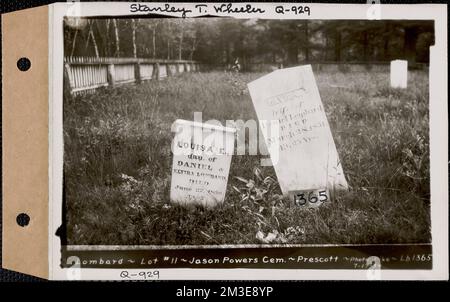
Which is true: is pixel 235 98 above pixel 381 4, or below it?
below

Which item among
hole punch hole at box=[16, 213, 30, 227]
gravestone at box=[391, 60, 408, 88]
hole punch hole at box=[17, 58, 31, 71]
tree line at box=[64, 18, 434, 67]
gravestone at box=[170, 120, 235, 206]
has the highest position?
tree line at box=[64, 18, 434, 67]

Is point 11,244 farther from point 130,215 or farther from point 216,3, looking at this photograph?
point 216,3

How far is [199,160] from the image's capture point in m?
1.29

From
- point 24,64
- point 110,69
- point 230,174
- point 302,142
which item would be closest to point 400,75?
point 302,142

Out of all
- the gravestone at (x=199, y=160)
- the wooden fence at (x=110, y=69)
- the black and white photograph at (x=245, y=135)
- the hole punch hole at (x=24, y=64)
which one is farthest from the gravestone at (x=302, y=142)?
the hole punch hole at (x=24, y=64)

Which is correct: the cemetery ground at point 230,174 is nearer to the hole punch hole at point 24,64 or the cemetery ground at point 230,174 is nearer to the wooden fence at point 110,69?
the wooden fence at point 110,69

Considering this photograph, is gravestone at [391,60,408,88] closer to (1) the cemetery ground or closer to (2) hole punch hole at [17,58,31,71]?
(1) the cemetery ground

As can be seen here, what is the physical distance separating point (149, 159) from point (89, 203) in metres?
0.21

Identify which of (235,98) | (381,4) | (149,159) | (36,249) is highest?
(381,4)

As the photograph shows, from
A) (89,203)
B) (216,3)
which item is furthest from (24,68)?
(216,3)

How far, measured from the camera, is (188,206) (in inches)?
51.0

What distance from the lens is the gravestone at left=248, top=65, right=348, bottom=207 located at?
129cm

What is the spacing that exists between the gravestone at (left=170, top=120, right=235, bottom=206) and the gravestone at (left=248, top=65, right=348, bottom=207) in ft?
0.41

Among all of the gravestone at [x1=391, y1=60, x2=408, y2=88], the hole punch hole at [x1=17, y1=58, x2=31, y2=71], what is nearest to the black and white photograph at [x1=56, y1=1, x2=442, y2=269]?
the gravestone at [x1=391, y1=60, x2=408, y2=88]
